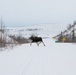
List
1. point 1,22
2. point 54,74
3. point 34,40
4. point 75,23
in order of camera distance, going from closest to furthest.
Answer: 1. point 54,74
2. point 1,22
3. point 34,40
4. point 75,23

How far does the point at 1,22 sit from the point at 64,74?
19.7 m

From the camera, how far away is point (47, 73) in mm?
6605

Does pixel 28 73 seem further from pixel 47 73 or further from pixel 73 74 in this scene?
pixel 73 74

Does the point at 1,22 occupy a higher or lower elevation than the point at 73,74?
higher

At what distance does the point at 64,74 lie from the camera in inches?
257

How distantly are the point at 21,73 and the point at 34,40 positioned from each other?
74.4ft

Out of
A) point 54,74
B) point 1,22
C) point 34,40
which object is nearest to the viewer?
point 54,74

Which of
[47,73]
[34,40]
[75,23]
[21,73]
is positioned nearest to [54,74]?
[47,73]

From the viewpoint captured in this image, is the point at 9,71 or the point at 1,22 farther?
the point at 1,22

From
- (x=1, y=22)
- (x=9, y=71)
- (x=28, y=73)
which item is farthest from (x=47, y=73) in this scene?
(x=1, y=22)

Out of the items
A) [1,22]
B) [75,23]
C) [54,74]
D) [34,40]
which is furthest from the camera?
[75,23]

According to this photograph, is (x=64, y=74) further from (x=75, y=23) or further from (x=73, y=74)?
(x=75, y=23)

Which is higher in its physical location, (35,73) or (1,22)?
(1,22)

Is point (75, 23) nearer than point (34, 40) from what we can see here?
No
